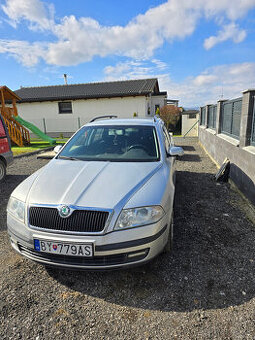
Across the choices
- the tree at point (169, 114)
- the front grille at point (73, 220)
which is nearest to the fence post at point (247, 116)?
the front grille at point (73, 220)

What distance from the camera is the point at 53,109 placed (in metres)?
21.1

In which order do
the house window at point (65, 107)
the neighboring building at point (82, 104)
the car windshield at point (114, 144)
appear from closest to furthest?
1. the car windshield at point (114, 144)
2. the neighboring building at point (82, 104)
3. the house window at point (65, 107)

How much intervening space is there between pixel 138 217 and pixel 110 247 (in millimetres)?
373

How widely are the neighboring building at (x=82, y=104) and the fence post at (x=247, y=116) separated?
14838 millimetres

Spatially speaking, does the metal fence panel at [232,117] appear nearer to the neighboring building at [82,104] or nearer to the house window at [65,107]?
the neighboring building at [82,104]

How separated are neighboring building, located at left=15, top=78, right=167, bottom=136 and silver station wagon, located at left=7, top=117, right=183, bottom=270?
17.2m

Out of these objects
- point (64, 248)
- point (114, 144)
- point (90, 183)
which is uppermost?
point (114, 144)

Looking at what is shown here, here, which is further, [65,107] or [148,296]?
[65,107]

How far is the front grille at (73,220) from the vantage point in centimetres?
202

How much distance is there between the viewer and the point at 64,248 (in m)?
2.03

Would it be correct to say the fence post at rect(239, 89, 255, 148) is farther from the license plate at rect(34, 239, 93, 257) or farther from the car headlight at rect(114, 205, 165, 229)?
the license plate at rect(34, 239, 93, 257)

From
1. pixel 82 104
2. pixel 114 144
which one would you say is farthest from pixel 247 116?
pixel 82 104

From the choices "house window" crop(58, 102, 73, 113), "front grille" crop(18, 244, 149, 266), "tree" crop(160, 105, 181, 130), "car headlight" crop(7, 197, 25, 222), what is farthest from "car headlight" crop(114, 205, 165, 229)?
"tree" crop(160, 105, 181, 130)

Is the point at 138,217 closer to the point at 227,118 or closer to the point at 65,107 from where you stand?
the point at 227,118
